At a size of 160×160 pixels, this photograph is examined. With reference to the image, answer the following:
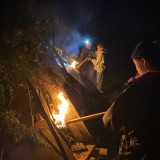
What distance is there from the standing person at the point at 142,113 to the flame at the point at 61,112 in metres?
2.30

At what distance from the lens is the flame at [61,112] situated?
5062 millimetres

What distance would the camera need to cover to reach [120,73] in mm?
11180

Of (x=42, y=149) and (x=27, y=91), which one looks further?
(x=27, y=91)

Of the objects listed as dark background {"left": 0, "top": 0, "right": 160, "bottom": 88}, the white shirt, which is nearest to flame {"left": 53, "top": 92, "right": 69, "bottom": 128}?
dark background {"left": 0, "top": 0, "right": 160, "bottom": 88}

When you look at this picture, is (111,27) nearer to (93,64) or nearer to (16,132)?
(93,64)

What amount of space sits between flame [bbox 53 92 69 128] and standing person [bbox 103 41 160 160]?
2305 mm

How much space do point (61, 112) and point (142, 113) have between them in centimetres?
297

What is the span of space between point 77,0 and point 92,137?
13.4 m

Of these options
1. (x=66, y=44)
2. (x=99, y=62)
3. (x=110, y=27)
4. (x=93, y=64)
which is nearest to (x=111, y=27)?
(x=110, y=27)

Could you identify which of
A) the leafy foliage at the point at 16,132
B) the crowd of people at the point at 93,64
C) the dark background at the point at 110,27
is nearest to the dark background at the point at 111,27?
the dark background at the point at 110,27

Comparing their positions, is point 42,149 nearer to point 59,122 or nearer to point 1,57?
point 59,122

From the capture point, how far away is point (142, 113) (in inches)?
105

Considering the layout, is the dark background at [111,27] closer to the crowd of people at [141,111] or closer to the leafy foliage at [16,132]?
the leafy foliage at [16,132]

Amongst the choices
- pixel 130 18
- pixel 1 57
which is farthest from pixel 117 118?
pixel 130 18
